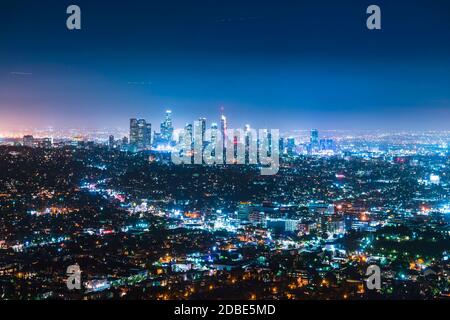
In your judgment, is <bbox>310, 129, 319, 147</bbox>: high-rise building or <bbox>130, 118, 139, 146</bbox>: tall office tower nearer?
<bbox>130, 118, 139, 146</bbox>: tall office tower

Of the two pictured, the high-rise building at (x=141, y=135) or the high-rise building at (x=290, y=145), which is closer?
the high-rise building at (x=290, y=145)

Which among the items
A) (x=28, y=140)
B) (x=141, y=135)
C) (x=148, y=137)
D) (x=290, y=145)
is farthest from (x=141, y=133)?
(x=290, y=145)

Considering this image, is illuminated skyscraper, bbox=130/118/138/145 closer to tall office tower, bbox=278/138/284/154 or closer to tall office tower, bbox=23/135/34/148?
tall office tower, bbox=23/135/34/148

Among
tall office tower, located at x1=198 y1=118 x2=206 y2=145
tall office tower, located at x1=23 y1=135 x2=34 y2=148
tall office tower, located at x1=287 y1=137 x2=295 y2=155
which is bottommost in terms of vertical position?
tall office tower, located at x1=287 y1=137 x2=295 y2=155

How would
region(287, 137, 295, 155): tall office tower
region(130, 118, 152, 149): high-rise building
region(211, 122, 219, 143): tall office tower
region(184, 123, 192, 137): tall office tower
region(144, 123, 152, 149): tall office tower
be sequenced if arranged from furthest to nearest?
1. region(144, 123, 152, 149): tall office tower
2. region(130, 118, 152, 149): high-rise building
3. region(287, 137, 295, 155): tall office tower
4. region(184, 123, 192, 137): tall office tower
5. region(211, 122, 219, 143): tall office tower

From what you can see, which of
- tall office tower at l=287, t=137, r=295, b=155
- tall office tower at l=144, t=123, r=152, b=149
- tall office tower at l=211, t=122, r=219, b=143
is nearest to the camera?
tall office tower at l=211, t=122, r=219, b=143

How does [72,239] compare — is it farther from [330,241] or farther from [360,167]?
[360,167]

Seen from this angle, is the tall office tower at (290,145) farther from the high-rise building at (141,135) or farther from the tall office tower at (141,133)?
the tall office tower at (141,133)

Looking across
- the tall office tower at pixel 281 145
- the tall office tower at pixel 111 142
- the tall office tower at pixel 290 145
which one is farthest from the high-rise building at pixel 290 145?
the tall office tower at pixel 111 142

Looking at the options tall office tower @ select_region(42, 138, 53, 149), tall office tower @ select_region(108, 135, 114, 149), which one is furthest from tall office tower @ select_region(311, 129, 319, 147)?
tall office tower @ select_region(42, 138, 53, 149)

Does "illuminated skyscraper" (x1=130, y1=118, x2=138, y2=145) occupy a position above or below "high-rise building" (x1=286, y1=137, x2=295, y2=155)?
above

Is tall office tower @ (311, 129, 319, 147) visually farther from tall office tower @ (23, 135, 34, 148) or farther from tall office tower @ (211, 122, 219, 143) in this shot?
tall office tower @ (23, 135, 34, 148)
